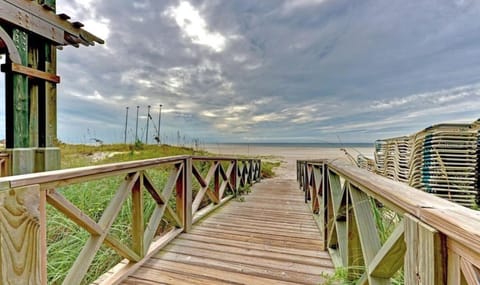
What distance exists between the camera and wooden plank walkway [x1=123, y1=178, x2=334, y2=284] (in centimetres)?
185

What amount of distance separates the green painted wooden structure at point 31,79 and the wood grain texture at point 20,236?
1.89 metres

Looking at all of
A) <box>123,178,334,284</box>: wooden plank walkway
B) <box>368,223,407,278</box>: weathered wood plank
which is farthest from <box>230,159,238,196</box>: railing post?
<box>368,223,407,278</box>: weathered wood plank

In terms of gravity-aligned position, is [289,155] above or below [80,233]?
below

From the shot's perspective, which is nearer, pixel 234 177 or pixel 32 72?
pixel 32 72

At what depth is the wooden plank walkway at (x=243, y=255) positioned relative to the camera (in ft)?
6.07

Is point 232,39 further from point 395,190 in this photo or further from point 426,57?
point 395,190

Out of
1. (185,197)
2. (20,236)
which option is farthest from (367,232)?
(185,197)

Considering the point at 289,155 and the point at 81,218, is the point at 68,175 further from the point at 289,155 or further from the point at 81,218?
the point at 289,155

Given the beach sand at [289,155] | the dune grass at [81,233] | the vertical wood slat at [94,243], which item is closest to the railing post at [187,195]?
the dune grass at [81,233]

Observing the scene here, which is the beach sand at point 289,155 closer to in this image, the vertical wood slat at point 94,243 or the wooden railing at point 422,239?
the wooden railing at point 422,239

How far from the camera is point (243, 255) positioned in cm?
222

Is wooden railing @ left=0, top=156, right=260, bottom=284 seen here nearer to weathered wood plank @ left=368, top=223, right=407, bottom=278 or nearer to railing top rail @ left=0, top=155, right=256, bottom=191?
railing top rail @ left=0, top=155, right=256, bottom=191

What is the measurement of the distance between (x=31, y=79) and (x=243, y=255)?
2945 millimetres

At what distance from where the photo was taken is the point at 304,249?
239 cm
